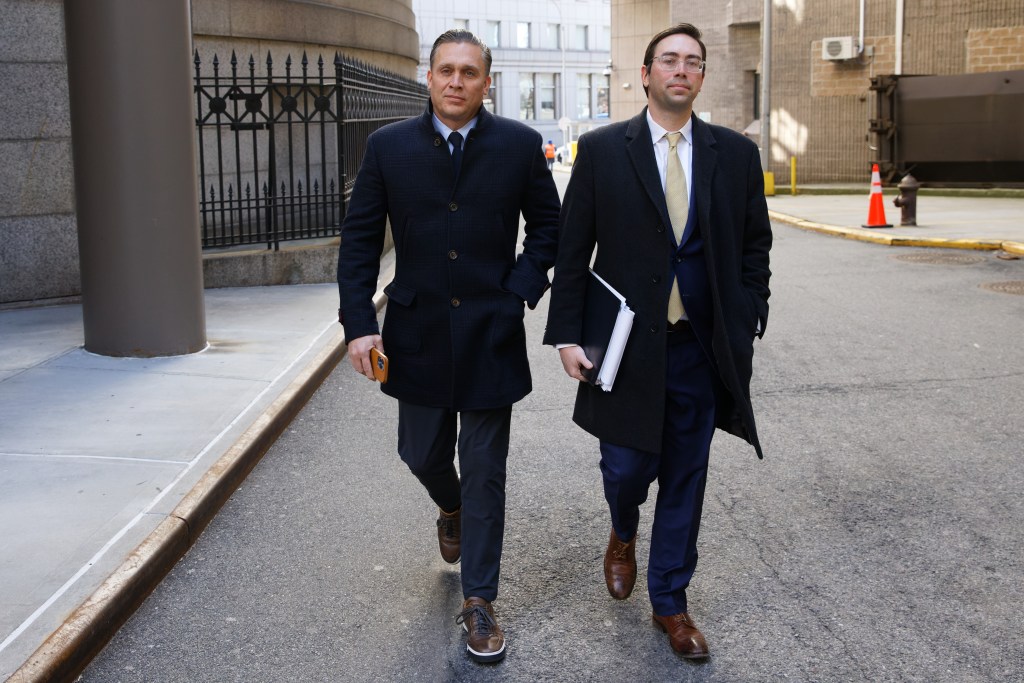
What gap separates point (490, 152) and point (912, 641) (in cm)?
217

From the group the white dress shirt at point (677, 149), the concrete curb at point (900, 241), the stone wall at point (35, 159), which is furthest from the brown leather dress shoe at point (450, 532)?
the concrete curb at point (900, 241)

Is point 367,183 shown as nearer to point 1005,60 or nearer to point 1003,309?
point 1003,309

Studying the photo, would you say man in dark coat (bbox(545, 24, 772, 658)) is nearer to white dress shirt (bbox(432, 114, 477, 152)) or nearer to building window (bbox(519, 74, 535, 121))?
white dress shirt (bbox(432, 114, 477, 152))

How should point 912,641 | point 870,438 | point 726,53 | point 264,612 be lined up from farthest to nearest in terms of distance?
1. point 726,53
2. point 870,438
3. point 264,612
4. point 912,641

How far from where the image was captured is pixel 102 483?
18.7 feet

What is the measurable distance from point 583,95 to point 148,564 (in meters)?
89.9

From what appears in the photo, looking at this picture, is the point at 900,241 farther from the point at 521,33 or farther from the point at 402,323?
the point at 521,33

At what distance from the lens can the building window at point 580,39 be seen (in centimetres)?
9088

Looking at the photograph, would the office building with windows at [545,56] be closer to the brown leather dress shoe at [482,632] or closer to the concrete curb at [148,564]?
the concrete curb at [148,564]

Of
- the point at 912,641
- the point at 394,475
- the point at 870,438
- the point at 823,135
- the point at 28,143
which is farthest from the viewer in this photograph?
the point at 823,135

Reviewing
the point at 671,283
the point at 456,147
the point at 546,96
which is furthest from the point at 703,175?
the point at 546,96

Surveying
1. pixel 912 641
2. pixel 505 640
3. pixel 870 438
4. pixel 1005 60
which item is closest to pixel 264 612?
pixel 505 640

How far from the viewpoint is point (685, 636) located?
407cm

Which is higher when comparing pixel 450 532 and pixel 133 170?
pixel 133 170
